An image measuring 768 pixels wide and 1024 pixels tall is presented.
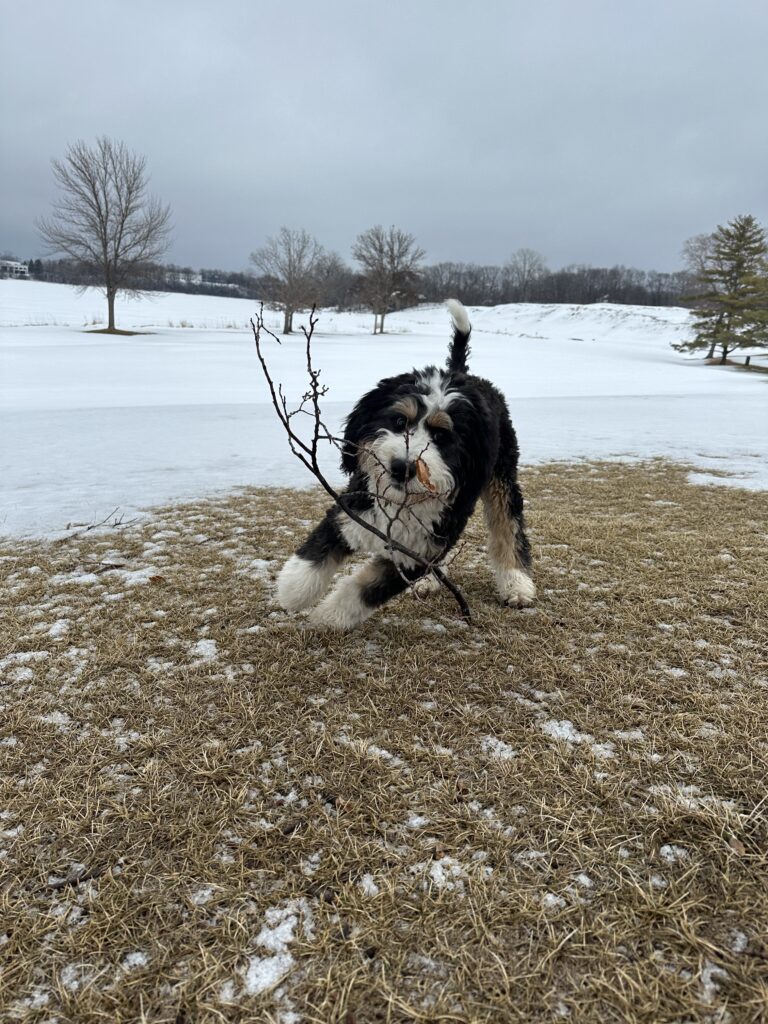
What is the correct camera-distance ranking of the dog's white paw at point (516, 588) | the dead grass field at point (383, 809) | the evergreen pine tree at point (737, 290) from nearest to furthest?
1. the dead grass field at point (383, 809)
2. the dog's white paw at point (516, 588)
3. the evergreen pine tree at point (737, 290)

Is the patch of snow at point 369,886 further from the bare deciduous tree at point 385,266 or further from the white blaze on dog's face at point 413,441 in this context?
the bare deciduous tree at point 385,266

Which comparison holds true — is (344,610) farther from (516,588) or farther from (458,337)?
(458,337)

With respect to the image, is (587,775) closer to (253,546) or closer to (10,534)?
(253,546)

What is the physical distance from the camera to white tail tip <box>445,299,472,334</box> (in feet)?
10.9

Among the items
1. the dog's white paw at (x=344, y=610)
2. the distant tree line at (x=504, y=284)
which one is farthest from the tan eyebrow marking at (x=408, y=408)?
the distant tree line at (x=504, y=284)

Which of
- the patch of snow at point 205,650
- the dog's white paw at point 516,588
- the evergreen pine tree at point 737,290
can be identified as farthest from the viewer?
the evergreen pine tree at point 737,290

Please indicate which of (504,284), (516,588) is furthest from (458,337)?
(504,284)

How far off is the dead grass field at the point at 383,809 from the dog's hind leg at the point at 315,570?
0.17 meters

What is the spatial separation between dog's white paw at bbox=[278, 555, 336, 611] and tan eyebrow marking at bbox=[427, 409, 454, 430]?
90cm

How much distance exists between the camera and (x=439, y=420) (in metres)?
2.54

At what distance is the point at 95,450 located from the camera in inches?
280

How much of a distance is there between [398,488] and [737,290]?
129ft

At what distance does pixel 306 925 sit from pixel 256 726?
801 mm

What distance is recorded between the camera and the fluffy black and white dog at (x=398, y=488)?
2.46 meters
